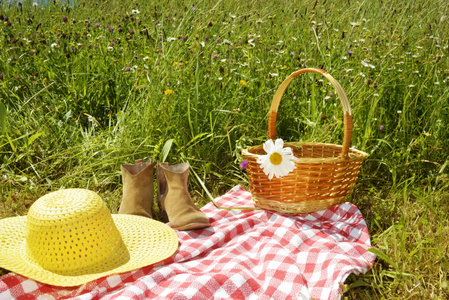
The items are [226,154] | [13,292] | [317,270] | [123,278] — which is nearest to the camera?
[13,292]

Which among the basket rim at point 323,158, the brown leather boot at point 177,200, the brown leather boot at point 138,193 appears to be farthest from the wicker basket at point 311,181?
the brown leather boot at point 138,193

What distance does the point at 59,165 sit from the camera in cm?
289

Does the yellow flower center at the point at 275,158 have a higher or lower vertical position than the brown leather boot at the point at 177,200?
higher

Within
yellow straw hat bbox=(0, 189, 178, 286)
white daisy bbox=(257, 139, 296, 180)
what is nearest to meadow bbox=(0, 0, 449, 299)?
→ white daisy bbox=(257, 139, 296, 180)

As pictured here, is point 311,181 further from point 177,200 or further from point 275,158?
point 177,200

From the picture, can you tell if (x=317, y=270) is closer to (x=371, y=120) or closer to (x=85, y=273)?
(x=85, y=273)

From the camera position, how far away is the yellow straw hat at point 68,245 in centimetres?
161

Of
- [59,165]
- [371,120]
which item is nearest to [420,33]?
[371,120]

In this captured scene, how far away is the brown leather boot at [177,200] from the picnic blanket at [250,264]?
55 millimetres

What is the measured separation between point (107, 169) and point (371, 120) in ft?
5.38

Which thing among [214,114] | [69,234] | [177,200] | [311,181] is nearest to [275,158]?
[311,181]

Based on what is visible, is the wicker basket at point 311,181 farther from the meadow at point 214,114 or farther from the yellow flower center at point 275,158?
the meadow at point 214,114

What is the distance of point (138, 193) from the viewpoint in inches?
90.5

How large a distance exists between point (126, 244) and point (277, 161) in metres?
0.83
